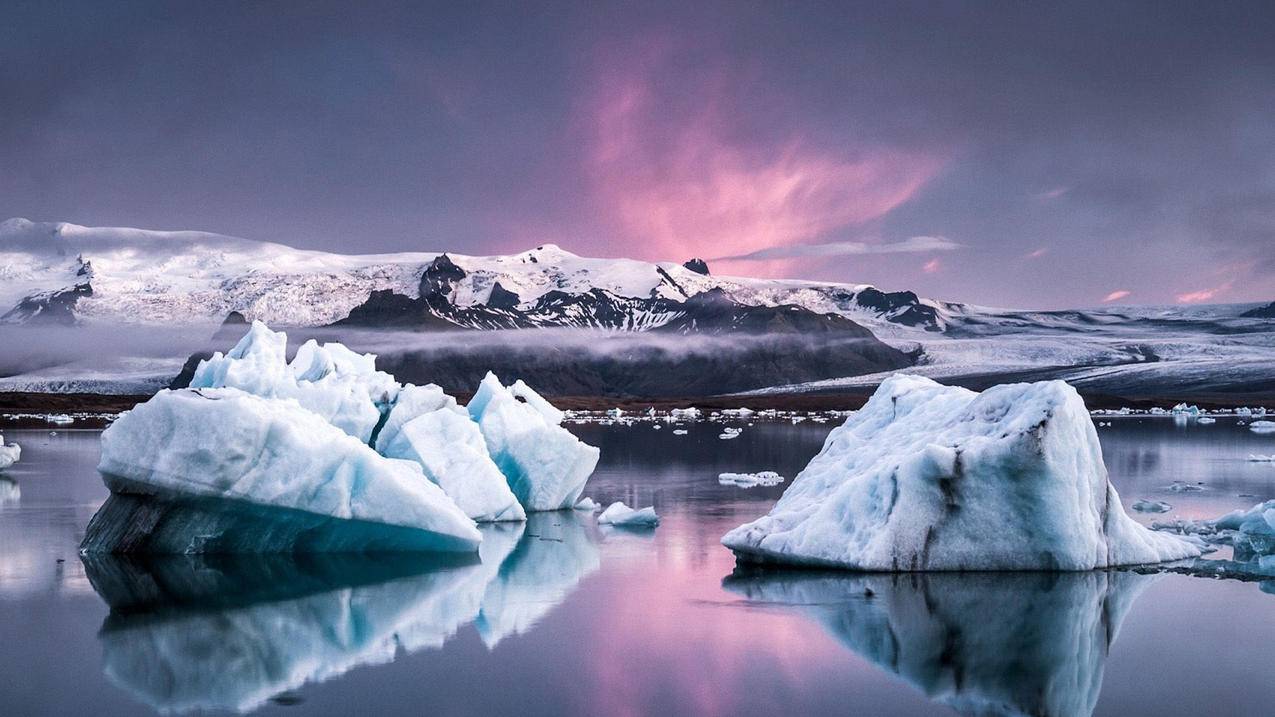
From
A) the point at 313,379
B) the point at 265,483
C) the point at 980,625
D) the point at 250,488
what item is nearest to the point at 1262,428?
the point at 313,379

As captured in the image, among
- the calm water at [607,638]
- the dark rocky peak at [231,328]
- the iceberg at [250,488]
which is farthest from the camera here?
the dark rocky peak at [231,328]

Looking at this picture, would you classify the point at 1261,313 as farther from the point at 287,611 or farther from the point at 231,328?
the point at 287,611

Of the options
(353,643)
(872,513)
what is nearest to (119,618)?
(353,643)

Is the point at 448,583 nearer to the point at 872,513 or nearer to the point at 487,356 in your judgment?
the point at 872,513

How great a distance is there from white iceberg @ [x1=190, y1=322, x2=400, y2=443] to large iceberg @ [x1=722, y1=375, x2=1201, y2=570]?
9.34 meters

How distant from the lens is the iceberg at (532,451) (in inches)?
814

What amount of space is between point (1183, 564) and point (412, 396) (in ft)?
44.3

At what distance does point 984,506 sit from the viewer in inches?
497

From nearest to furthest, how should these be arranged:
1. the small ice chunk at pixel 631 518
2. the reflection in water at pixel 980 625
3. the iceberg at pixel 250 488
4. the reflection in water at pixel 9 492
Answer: the reflection in water at pixel 980 625, the iceberg at pixel 250 488, the small ice chunk at pixel 631 518, the reflection in water at pixel 9 492

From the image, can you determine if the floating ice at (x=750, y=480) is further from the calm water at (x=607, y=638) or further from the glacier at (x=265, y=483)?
the calm water at (x=607, y=638)

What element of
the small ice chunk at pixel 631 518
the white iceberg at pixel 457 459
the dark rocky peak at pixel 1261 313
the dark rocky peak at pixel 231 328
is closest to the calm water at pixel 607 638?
the white iceberg at pixel 457 459

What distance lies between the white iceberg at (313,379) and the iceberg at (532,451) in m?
2.11

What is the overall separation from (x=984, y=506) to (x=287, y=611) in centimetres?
800

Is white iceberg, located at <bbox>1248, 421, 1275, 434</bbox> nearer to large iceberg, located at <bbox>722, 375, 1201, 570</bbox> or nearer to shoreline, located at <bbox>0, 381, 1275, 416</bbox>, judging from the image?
shoreline, located at <bbox>0, 381, 1275, 416</bbox>
